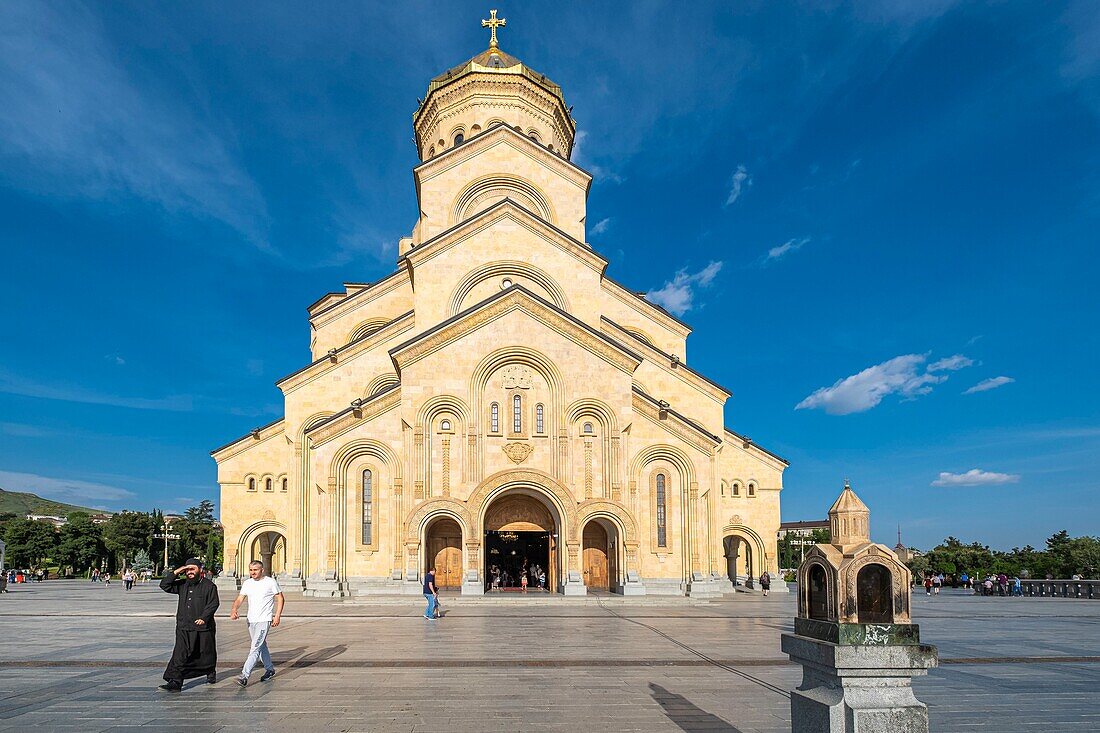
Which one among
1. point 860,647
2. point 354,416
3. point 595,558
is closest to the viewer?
point 860,647

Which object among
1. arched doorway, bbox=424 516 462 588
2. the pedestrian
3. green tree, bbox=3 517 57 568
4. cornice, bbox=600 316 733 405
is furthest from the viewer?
green tree, bbox=3 517 57 568

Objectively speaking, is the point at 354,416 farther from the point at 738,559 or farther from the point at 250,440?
the point at 738,559

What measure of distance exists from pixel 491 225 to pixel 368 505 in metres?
12.3

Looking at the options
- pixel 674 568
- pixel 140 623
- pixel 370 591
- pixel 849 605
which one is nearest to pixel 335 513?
pixel 370 591

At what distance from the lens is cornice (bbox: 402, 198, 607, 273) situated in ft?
103

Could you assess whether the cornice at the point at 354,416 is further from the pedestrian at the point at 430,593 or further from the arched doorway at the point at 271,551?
the arched doorway at the point at 271,551

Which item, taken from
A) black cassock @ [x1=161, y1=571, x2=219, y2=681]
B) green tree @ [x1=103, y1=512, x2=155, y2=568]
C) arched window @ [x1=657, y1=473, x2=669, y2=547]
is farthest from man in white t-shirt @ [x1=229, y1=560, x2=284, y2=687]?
green tree @ [x1=103, y1=512, x2=155, y2=568]

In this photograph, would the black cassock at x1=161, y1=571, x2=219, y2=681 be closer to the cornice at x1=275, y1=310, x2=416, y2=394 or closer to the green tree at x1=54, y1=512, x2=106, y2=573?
the cornice at x1=275, y1=310, x2=416, y2=394

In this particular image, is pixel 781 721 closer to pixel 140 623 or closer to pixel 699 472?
pixel 140 623

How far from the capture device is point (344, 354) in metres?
32.2

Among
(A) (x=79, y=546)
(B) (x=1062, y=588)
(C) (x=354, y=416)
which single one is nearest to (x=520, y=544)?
(C) (x=354, y=416)

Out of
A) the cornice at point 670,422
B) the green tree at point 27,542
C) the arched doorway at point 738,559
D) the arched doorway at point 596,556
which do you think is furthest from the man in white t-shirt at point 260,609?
the green tree at point 27,542

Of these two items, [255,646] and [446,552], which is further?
[446,552]

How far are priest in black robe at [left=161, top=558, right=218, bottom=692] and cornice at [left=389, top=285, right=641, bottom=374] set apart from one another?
17.3 metres
